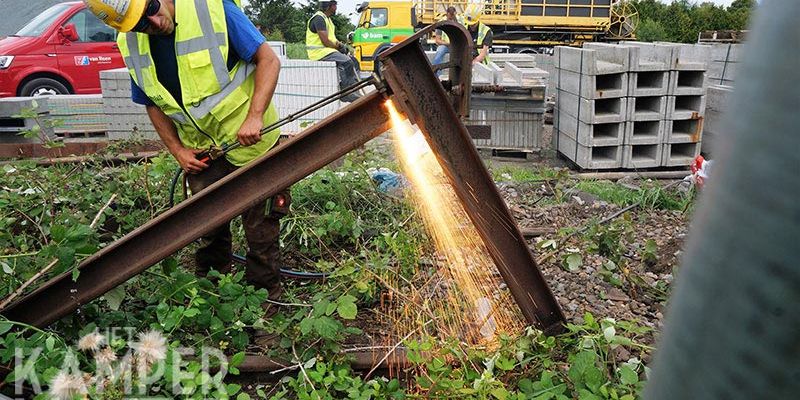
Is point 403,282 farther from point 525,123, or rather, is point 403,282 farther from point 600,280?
point 525,123

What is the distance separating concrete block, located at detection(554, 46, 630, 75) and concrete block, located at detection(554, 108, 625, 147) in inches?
24.3

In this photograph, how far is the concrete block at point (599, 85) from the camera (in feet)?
23.7

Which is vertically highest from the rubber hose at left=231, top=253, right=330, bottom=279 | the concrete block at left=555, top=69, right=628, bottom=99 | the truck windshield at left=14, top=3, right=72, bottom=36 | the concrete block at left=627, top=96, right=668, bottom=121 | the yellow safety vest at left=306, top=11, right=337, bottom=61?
the truck windshield at left=14, top=3, right=72, bottom=36

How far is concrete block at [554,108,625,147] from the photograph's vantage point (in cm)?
736

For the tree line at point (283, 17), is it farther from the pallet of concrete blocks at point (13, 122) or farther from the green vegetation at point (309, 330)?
the green vegetation at point (309, 330)

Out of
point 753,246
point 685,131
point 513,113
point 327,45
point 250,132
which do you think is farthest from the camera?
point 327,45

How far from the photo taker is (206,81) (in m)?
3.31

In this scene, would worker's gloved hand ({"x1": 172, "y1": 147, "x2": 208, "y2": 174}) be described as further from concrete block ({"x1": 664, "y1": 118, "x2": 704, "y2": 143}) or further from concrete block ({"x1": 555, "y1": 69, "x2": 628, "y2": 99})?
concrete block ({"x1": 664, "y1": 118, "x2": 704, "y2": 143})

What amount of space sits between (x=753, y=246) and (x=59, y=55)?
1283 cm

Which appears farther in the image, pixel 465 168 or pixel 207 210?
pixel 207 210

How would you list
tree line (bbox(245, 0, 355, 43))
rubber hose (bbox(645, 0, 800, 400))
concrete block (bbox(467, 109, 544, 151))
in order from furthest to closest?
tree line (bbox(245, 0, 355, 43)), concrete block (bbox(467, 109, 544, 151)), rubber hose (bbox(645, 0, 800, 400))

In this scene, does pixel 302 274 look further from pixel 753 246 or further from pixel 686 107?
pixel 686 107

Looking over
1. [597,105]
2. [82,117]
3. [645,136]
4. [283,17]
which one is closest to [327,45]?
[82,117]

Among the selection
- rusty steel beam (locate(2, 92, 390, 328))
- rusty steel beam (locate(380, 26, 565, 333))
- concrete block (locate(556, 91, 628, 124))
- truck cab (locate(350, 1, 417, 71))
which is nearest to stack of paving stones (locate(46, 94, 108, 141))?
rusty steel beam (locate(2, 92, 390, 328))
